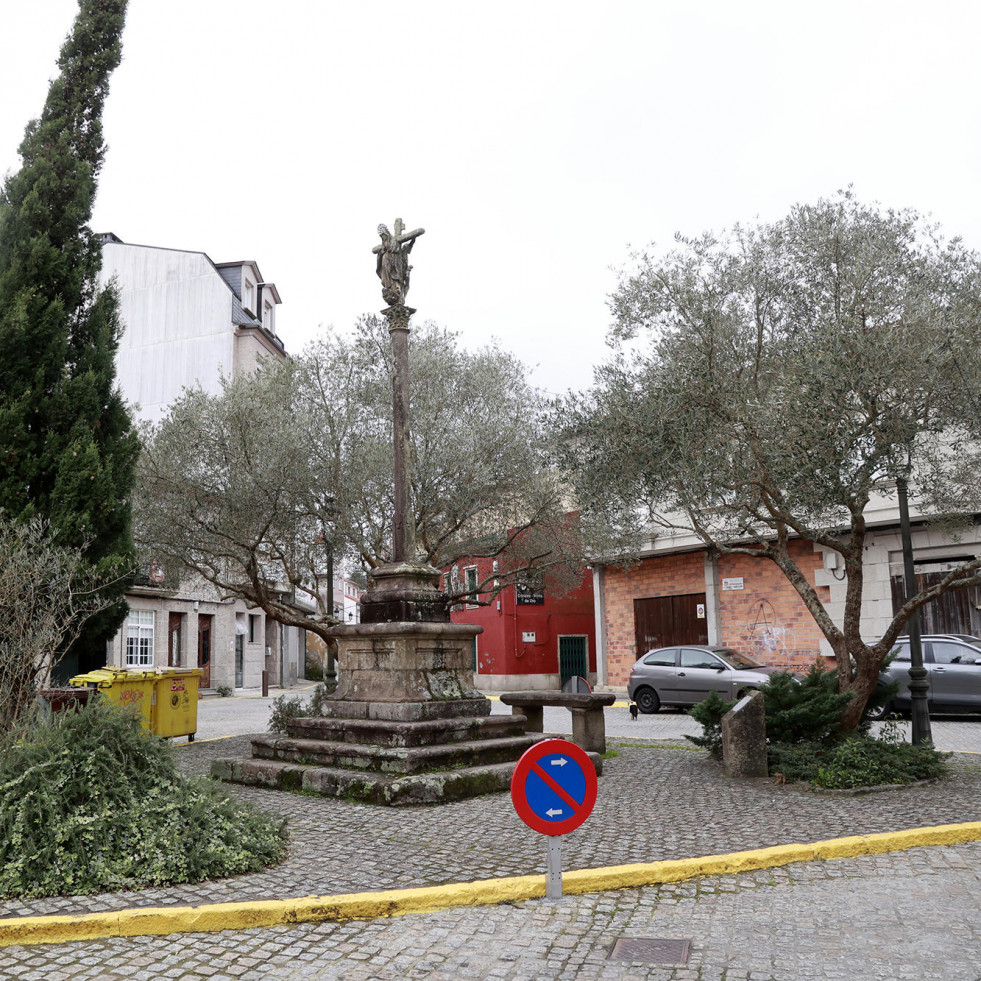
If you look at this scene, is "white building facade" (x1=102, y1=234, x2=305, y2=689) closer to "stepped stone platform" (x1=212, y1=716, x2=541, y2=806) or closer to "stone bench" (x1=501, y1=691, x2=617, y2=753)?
"stone bench" (x1=501, y1=691, x2=617, y2=753)

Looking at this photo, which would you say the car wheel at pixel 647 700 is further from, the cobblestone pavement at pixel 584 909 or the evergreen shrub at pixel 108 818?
the evergreen shrub at pixel 108 818

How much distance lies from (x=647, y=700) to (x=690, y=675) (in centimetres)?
143

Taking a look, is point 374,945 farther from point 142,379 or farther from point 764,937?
point 142,379

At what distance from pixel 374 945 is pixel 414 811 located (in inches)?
122

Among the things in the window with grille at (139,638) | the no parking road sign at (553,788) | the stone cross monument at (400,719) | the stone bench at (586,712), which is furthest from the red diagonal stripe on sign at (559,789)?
the window with grille at (139,638)

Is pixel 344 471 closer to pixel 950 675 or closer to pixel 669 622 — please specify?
pixel 950 675

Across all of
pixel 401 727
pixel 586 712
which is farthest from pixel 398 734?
pixel 586 712

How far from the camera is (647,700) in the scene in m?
19.5

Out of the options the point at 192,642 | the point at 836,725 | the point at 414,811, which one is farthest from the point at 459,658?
the point at 192,642

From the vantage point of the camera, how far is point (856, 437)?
823 cm

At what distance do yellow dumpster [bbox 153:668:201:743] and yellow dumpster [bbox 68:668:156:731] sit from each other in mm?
107

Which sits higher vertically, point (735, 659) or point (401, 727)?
point (735, 659)

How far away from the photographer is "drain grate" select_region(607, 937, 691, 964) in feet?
13.5

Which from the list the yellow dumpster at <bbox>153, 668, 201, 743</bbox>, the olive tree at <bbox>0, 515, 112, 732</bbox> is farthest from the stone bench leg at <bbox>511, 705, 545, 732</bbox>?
the olive tree at <bbox>0, 515, 112, 732</bbox>
